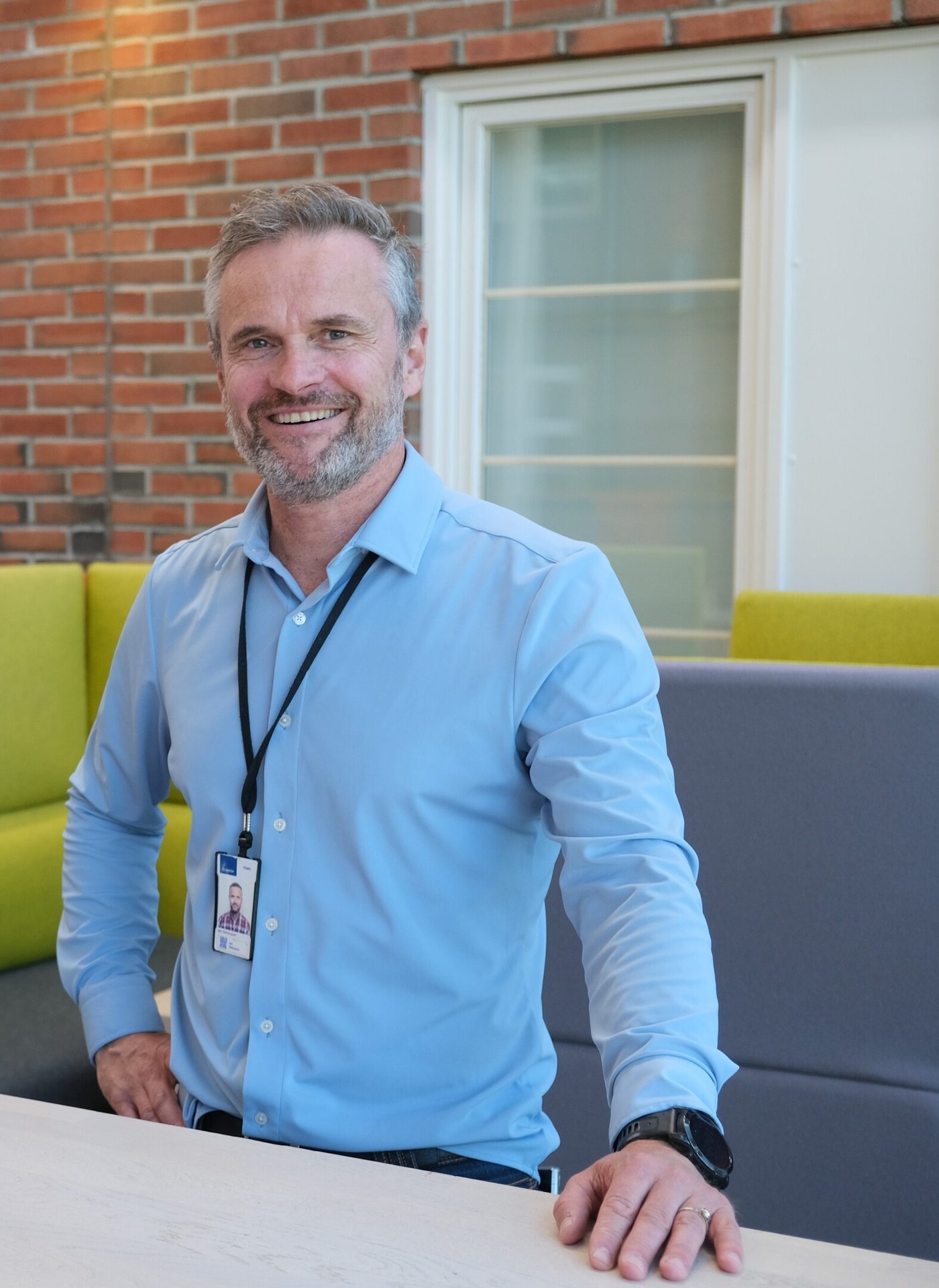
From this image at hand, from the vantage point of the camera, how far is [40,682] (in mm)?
2924

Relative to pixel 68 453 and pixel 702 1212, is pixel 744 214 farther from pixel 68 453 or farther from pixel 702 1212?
pixel 702 1212

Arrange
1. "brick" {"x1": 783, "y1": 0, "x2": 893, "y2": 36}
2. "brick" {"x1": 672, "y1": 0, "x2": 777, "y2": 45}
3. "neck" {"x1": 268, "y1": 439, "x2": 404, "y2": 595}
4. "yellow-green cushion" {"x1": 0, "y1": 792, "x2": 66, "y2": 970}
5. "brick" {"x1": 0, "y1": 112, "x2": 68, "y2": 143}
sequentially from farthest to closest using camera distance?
"brick" {"x1": 0, "y1": 112, "x2": 68, "y2": 143} → "brick" {"x1": 672, "y1": 0, "x2": 777, "y2": 45} → "brick" {"x1": 783, "y1": 0, "x2": 893, "y2": 36} → "yellow-green cushion" {"x1": 0, "y1": 792, "x2": 66, "y2": 970} → "neck" {"x1": 268, "y1": 439, "x2": 404, "y2": 595}

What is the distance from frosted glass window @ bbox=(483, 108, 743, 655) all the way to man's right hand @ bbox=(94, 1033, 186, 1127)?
246 cm

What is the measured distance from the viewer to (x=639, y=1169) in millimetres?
913

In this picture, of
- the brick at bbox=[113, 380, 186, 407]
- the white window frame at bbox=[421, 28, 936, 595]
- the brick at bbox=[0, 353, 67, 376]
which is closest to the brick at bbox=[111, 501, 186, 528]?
the brick at bbox=[113, 380, 186, 407]

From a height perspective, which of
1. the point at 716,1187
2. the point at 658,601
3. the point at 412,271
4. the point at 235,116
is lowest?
the point at 716,1187

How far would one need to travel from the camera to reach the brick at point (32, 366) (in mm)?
4227

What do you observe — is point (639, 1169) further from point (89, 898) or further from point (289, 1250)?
point (89, 898)

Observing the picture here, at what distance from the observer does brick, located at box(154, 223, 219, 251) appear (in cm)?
404

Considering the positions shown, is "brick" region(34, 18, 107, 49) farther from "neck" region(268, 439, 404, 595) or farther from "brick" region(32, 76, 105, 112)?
"neck" region(268, 439, 404, 595)

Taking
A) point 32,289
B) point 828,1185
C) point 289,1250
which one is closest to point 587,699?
point 289,1250

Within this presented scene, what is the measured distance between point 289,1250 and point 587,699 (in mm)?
564

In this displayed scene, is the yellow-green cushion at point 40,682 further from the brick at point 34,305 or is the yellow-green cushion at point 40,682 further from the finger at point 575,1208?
the finger at point 575,1208

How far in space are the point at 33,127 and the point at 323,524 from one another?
3.41 m
